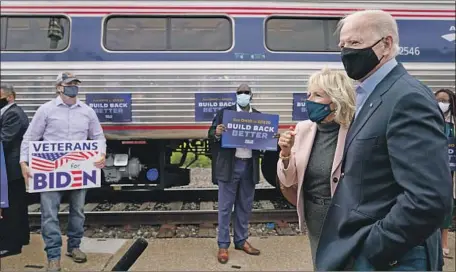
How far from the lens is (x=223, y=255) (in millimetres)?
4430

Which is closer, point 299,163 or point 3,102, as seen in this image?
point 299,163

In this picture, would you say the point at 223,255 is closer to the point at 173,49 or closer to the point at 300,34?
the point at 173,49

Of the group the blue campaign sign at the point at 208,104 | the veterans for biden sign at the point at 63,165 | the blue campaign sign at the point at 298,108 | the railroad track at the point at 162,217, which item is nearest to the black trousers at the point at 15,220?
the veterans for biden sign at the point at 63,165

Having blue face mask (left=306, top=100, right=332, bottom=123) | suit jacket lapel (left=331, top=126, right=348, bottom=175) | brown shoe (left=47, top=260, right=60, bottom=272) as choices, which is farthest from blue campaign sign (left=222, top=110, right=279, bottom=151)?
suit jacket lapel (left=331, top=126, right=348, bottom=175)

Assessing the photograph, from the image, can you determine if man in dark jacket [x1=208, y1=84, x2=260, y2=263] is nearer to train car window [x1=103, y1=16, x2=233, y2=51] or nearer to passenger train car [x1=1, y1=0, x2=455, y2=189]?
passenger train car [x1=1, y1=0, x2=455, y2=189]

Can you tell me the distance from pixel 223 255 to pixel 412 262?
9.58 ft

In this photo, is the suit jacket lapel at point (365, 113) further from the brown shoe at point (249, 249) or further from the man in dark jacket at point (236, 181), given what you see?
the brown shoe at point (249, 249)

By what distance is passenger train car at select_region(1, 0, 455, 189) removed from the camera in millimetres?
5539

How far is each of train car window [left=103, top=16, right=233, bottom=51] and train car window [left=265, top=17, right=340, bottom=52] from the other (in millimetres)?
556

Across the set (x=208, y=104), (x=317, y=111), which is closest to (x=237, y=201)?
(x=208, y=104)

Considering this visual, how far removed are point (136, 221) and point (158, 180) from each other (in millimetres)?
660

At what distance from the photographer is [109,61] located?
5.54 m

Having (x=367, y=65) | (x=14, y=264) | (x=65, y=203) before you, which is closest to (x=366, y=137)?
(x=367, y=65)

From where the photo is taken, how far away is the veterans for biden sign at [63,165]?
13.8 ft
